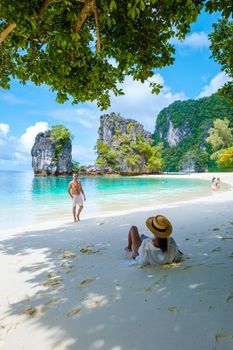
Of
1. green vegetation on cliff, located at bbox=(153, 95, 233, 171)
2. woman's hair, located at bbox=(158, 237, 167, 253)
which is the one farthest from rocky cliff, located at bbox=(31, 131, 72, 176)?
woman's hair, located at bbox=(158, 237, 167, 253)

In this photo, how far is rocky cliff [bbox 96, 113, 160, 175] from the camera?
94.8 meters

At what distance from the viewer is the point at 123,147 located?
9919cm

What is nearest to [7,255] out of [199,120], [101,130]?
[101,130]

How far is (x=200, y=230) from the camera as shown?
25.1 feet

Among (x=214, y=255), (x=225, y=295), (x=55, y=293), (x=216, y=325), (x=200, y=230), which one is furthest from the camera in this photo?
(x=200, y=230)

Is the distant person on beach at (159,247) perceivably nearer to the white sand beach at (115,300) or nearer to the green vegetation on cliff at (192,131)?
the white sand beach at (115,300)

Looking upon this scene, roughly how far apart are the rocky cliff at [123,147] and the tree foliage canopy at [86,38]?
87176 mm

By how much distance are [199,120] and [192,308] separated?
613 ft

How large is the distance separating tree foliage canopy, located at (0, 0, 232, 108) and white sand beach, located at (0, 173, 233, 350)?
404cm

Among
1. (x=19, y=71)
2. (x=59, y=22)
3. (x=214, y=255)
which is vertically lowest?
(x=214, y=255)

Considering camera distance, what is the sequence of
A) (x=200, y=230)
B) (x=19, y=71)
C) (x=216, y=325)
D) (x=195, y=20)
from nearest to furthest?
(x=216, y=325), (x=195, y=20), (x=19, y=71), (x=200, y=230)

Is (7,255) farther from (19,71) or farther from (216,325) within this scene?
(216,325)

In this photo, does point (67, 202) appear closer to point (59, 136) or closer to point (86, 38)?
point (86, 38)

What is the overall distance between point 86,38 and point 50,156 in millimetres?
87782
